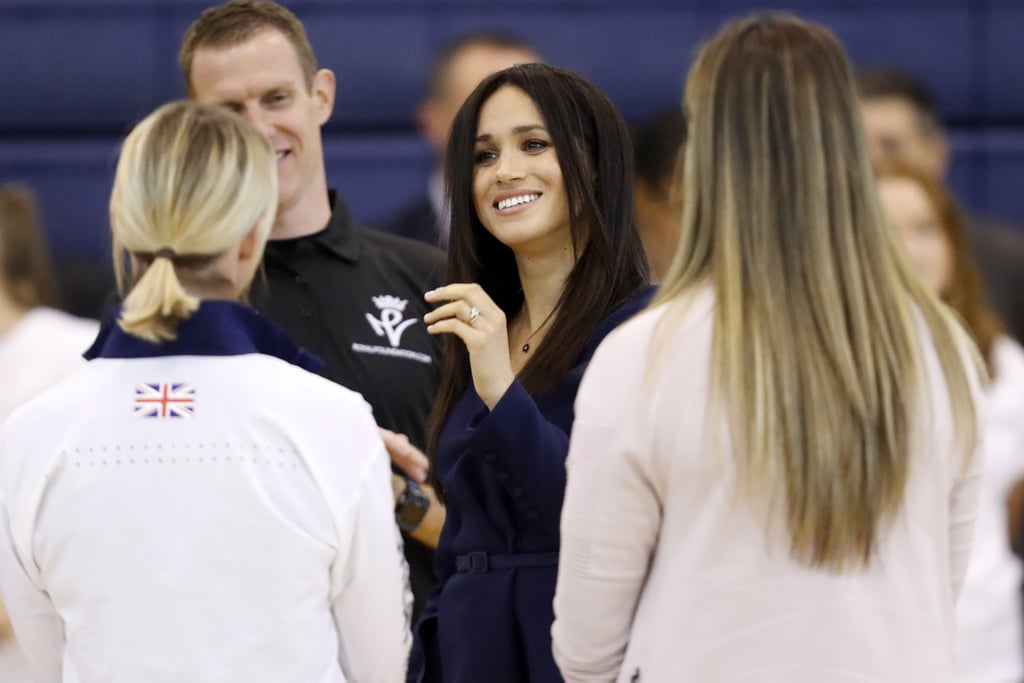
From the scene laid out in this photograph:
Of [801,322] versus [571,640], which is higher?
[801,322]

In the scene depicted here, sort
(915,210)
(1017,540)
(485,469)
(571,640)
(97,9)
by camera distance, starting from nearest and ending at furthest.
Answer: (571,640) → (485,469) → (915,210) → (1017,540) → (97,9)

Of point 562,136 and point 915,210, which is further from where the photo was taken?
point 915,210

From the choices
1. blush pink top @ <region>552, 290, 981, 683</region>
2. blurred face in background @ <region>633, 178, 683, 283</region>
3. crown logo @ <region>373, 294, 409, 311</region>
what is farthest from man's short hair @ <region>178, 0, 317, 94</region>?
blush pink top @ <region>552, 290, 981, 683</region>

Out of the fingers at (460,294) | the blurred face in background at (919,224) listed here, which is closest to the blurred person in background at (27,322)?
the fingers at (460,294)

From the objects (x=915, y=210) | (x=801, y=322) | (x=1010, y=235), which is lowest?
(x=1010, y=235)

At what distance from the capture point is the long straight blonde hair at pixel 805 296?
1.69 meters

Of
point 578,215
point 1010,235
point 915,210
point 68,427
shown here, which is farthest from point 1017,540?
point 68,427

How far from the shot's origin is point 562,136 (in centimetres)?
224

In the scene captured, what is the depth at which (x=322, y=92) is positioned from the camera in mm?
2971

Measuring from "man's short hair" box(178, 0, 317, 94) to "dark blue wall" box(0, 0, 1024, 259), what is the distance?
235cm

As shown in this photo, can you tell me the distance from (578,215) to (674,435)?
60cm

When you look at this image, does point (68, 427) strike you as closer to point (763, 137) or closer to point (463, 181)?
point (463, 181)

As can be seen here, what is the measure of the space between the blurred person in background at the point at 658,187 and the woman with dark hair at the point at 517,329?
1485mm

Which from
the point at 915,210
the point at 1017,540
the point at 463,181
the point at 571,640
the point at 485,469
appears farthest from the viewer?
the point at 1017,540
